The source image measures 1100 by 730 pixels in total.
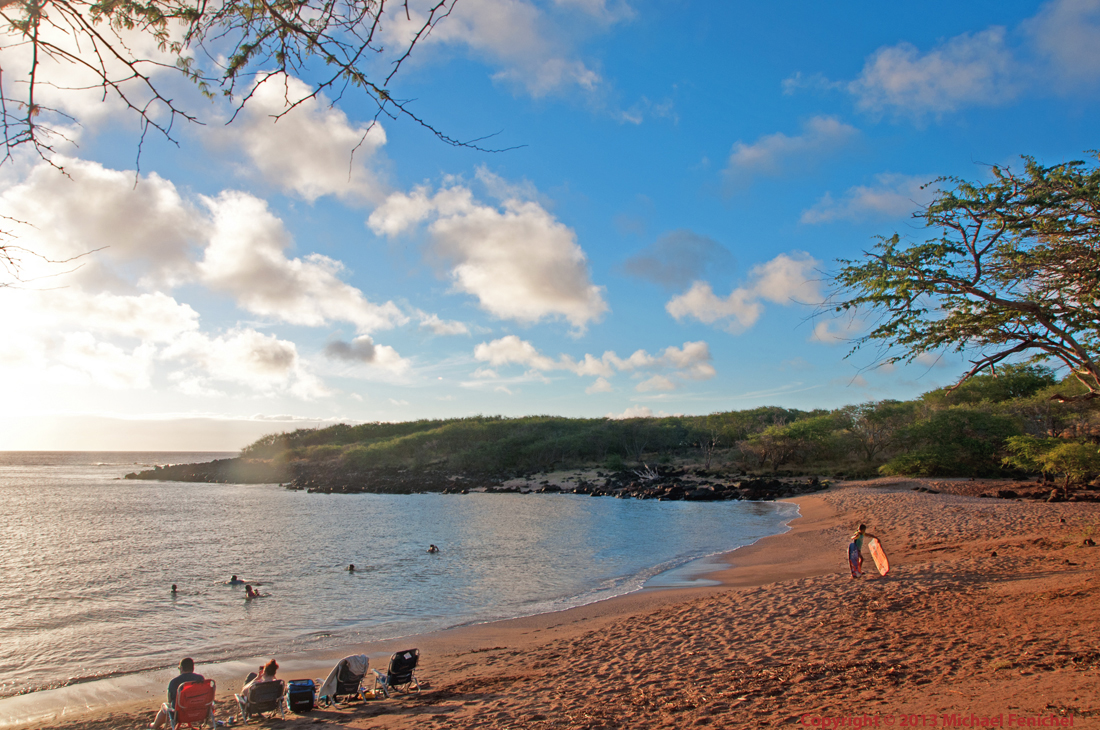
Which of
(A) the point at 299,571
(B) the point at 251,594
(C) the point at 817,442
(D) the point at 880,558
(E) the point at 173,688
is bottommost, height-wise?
(A) the point at 299,571

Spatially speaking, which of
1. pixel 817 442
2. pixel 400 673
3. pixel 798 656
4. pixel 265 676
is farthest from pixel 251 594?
pixel 817 442

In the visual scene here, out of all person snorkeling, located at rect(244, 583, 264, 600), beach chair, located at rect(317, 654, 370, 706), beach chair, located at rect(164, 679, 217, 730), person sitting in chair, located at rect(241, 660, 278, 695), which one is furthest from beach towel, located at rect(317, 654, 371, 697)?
person snorkeling, located at rect(244, 583, 264, 600)

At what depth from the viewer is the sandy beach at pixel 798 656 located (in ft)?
17.3

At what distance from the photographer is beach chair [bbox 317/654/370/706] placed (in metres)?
7.77

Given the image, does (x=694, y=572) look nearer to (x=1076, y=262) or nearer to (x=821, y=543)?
(x=821, y=543)

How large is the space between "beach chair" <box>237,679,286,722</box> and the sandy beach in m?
0.29

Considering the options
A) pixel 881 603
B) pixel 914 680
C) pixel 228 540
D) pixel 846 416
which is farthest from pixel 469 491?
pixel 914 680

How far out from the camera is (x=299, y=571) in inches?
757

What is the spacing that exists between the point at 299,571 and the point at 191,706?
521 inches

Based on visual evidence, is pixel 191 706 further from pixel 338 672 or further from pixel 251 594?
pixel 251 594

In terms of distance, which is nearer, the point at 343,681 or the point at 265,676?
the point at 265,676

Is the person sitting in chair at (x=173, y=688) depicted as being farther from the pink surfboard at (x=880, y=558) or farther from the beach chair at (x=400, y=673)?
the pink surfboard at (x=880, y=558)

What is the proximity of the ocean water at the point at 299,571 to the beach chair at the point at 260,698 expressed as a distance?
3936 millimetres

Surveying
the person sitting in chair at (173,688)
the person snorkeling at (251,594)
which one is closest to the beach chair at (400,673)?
the person sitting in chair at (173,688)
